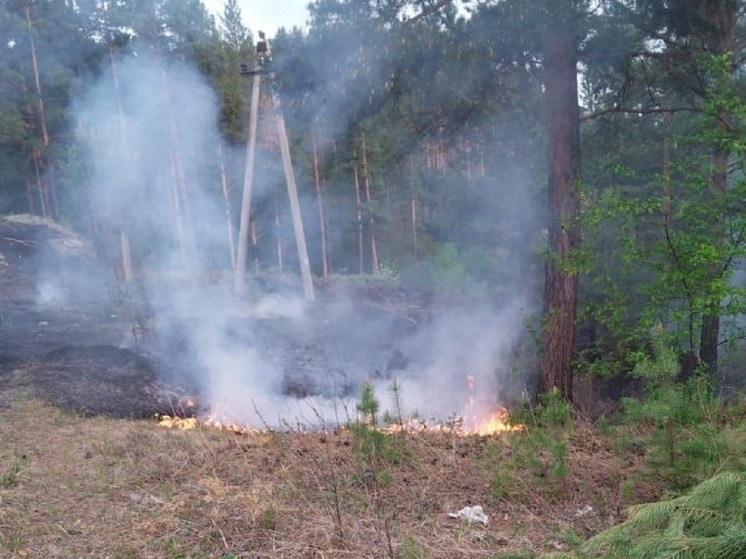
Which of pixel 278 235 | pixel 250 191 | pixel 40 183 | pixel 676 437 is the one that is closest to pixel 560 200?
pixel 676 437

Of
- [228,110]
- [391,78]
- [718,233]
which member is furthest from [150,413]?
[228,110]

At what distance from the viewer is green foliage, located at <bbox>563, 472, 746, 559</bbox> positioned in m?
1.65

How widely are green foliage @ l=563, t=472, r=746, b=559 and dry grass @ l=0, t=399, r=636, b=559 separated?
3.45ft

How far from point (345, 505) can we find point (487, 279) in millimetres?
14395

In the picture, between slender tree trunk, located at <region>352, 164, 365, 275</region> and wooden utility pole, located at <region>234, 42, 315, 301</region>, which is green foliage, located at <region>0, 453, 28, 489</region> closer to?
wooden utility pole, located at <region>234, 42, 315, 301</region>

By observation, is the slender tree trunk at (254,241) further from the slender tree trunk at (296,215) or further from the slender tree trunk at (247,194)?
the slender tree trunk at (296,215)

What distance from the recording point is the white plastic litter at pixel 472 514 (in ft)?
12.5

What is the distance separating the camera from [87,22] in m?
20.6

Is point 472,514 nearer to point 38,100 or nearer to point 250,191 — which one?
point 250,191

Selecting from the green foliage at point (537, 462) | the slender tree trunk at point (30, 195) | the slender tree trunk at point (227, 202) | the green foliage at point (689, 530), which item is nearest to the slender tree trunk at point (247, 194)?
the slender tree trunk at point (227, 202)

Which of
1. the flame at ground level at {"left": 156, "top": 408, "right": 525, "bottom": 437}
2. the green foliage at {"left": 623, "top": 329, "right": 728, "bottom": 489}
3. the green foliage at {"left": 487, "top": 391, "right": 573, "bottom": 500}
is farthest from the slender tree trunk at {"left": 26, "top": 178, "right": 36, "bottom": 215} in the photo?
the green foliage at {"left": 623, "top": 329, "right": 728, "bottom": 489}

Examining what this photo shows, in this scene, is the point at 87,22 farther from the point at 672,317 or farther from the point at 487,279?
the point at 672,317

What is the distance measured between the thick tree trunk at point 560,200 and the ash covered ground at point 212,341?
111 inches

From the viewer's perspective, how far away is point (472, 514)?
12.8ft
